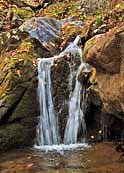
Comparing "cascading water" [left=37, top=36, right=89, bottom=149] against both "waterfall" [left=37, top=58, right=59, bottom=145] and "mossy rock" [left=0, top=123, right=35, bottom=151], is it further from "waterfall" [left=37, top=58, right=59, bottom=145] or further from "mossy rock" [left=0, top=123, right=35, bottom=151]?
"mossy rock" [left=0, top=123, right=35, bottom=151]

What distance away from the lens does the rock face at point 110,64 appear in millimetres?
6438

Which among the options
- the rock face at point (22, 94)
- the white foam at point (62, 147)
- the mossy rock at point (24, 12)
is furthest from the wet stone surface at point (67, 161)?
the mossy rock at point (24, 12)

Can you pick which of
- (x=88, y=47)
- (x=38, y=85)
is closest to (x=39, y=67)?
(x=38, y=85)

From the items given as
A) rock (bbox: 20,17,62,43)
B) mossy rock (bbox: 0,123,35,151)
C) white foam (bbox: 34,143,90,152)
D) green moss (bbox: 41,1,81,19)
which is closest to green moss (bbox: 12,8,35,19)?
green moss (bbox: 41,1,81,19)

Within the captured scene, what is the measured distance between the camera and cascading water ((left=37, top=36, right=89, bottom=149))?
931cm

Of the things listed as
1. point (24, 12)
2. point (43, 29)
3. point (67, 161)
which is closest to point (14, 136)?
point (67, 161)

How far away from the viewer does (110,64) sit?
6738mm

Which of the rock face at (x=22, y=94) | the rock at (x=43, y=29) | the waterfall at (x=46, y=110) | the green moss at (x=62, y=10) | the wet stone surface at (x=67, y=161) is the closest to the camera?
the wet stone surface at (x=67, y=161)

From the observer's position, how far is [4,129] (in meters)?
9.15

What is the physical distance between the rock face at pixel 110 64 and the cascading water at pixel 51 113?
195cm

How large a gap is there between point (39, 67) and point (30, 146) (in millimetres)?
2065

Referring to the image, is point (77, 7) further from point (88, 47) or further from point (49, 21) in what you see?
point (88, 47)

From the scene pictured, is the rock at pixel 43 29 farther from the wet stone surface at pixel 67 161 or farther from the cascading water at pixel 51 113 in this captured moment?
the wet stone surface at pixel 67 161

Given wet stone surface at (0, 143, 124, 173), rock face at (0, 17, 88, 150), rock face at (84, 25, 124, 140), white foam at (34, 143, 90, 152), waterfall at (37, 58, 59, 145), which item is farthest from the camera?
waterfall at (37, 58, 59, 145)
